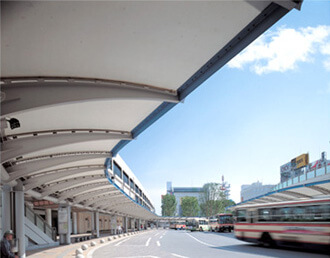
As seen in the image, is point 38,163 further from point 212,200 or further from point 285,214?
point 212,200

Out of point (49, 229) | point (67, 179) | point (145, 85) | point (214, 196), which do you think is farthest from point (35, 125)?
point (214, 196)

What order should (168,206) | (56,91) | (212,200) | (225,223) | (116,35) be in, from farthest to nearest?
1. (168,206)
2. (212,200)
3. (225,223)
4. (56,91)
5. (116,35)

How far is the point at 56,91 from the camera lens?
9.18 m

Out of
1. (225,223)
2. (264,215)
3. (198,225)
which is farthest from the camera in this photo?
(198,225)

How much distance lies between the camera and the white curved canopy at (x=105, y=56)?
20.9 feet

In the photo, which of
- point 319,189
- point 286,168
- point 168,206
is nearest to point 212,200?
point 286,168

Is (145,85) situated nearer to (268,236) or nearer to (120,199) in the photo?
(268,236)

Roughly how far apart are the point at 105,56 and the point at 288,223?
14.3 meters

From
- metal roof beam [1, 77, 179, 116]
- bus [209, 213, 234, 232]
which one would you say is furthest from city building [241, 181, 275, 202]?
metal roof beam [1, 77, 179, 116]

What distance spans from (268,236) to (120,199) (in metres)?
21.9

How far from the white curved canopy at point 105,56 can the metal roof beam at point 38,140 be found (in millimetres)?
35

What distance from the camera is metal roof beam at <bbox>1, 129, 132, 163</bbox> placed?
12.4 m

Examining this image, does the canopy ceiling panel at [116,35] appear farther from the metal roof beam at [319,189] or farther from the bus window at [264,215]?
the metal roof beam at [319,189]

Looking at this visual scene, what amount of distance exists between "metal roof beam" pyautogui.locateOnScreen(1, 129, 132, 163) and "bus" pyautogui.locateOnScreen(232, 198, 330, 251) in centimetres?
1053
